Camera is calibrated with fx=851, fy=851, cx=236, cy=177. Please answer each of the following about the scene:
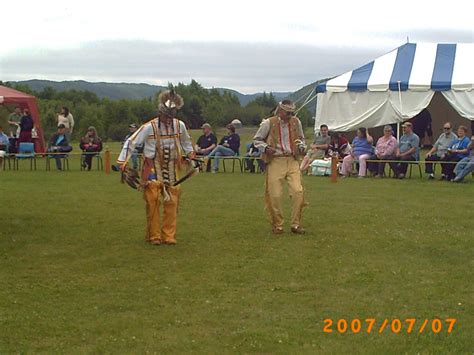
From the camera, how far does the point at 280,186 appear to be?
11.1 meters

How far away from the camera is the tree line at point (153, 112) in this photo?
5025cm

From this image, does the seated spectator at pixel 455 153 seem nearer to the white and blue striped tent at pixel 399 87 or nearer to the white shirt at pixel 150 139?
the white and blue striped tent at pixel 399 87

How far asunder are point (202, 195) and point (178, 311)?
8929 millimetres

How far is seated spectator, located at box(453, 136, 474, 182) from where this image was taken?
18031mm

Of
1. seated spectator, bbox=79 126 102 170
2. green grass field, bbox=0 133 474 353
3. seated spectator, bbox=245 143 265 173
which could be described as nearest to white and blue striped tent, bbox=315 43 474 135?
seated spectator, bbox=245 143 265 173

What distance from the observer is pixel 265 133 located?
438 inches


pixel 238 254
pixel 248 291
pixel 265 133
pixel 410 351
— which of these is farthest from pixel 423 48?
pixel 410 351

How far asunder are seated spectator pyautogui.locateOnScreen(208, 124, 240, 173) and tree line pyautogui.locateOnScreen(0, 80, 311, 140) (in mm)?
24350

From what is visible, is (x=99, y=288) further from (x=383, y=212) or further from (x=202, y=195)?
(x=202, y=195)

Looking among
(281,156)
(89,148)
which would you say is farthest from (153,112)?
(281,156)

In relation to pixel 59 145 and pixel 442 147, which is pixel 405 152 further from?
pixel 59 145

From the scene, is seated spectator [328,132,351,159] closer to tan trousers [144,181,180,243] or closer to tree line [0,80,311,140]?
tan trousers [144,181,180,243]

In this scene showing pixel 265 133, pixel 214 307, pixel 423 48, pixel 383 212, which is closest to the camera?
pixel 214 307

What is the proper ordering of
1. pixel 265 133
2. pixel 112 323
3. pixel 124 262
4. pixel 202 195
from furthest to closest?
1. pixel 202 195
2. pixel 265 133
3. pixel 124 262
4. pixel 112 323
